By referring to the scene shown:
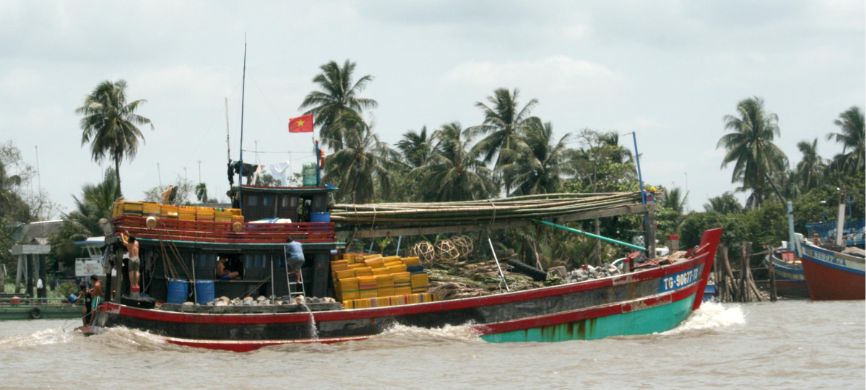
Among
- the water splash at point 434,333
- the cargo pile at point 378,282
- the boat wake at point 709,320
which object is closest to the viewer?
the water splash at point 434,333

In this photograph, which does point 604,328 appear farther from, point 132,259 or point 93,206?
point 93,206

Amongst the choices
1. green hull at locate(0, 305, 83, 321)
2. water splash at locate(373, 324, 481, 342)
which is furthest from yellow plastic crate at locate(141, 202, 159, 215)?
green hull at locate(0, 305, 83, 321)

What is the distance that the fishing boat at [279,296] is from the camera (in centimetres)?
2375

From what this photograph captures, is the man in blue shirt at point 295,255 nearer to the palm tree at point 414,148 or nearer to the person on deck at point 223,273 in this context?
the person on deck at point 223,273

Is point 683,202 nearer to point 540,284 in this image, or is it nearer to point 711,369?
point 540,284

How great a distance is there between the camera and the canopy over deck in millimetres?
26344

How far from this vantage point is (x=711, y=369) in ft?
67.3

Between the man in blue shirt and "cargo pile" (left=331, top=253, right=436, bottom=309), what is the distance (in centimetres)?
123

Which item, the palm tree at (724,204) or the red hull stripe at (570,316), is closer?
the red hull stripe at (570,316)

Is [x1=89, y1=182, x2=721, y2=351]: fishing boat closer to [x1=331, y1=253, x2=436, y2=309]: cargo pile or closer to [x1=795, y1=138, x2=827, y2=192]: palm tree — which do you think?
[x1=331, y1=253, x2=436, y2=309]: cargo pile

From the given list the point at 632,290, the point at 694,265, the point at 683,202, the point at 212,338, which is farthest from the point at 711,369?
the point at 683,202

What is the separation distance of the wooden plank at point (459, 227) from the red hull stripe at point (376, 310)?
8.33 feet

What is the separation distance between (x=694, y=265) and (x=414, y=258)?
270 inches

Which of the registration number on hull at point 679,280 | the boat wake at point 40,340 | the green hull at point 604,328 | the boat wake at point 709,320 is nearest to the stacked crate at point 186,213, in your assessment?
the boat wake at point 40,340
